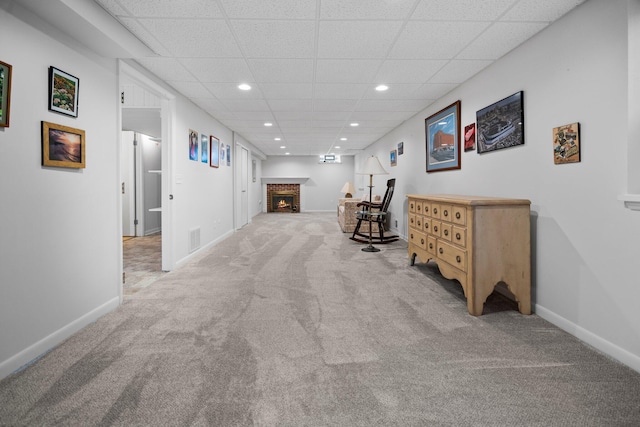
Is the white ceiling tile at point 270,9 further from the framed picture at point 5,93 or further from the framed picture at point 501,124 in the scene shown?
the framed picture at point 501,124

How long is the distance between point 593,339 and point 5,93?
3.84 meters

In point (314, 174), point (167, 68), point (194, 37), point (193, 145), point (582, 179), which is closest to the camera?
point (582, 179)

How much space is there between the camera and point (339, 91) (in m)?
4.11

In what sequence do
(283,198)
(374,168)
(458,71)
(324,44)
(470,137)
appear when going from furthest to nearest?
1. (283,198)
2. (374,168)
3. (470,137)
4. (458,71)
5. (324,44)

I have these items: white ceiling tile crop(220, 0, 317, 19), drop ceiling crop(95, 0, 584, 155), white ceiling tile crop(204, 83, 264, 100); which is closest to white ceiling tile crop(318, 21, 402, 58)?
drop ceiling crop(95, 0, 584, 155)

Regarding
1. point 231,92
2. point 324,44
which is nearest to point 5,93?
point 324,44

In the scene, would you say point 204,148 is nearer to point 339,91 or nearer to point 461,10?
point 339,91

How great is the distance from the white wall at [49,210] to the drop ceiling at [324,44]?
611mm

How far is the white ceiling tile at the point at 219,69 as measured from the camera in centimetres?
310

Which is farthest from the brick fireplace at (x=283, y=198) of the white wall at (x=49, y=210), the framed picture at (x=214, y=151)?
the white wall at (x=49, y=210)

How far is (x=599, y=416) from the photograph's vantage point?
54.4 inches

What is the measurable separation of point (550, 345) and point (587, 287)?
47 centimetres

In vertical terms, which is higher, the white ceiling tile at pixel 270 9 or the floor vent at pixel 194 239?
the white ceiling tile at pixel 270 9

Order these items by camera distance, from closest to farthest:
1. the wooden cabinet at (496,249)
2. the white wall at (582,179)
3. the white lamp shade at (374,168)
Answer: the white wall at (582,179) < the wooden cabinet at (496,249) < the white lamp shade at (374,168)
